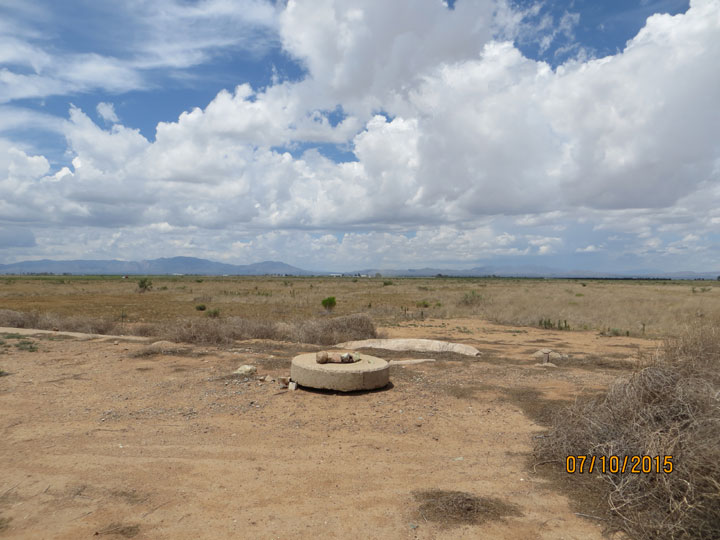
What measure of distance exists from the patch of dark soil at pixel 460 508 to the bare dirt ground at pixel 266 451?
39 mm

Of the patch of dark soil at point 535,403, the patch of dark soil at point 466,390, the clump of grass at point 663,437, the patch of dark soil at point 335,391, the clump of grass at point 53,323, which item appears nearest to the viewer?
the clump of grass at point 663,437

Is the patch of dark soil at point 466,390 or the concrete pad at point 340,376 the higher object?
the concrete pad at point 340,376

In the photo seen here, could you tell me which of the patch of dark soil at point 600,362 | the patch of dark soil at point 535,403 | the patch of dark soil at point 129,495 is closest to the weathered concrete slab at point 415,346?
the patch of dark soil at point 600,362

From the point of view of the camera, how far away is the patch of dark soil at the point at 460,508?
15.8 ft

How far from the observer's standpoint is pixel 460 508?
4980 millimetres

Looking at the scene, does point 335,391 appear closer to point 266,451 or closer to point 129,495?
point 266,451

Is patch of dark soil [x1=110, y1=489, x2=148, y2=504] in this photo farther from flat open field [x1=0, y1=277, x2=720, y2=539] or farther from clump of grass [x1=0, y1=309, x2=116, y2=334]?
clump of grass [x1=0, y1=309, x2=116, y2=334]

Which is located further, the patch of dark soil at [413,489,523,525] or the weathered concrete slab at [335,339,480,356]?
the weathered concrete slab at [335,339,480,356]

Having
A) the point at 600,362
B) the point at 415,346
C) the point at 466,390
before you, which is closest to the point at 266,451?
the point at 466,390

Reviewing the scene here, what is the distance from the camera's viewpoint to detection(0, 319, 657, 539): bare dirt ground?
4746mm

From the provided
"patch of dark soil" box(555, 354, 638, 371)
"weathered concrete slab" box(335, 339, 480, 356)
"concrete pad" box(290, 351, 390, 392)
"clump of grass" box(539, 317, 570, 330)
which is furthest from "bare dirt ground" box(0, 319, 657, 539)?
"clump of grass" box(539, 317, 570, 330)

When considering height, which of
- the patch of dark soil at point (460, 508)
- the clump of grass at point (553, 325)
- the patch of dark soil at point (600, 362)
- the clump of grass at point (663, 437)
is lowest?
the patch of dark soil at point (460, 508)

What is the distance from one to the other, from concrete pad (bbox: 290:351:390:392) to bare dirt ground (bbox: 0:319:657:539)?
0.26 m

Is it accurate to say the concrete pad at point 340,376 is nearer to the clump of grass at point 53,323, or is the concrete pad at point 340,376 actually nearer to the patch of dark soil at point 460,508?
the patch of dark soil at point 460,508
